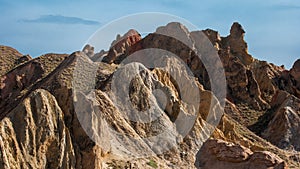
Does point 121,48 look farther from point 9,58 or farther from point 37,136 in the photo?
point 37,136

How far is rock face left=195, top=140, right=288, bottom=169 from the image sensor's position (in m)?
35.7

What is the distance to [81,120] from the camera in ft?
160

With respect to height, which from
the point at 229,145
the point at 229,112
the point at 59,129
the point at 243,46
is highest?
the point at 243,46

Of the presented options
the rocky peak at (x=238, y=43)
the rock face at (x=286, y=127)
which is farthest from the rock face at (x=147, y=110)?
the rocky peak at (x=238, y=43)

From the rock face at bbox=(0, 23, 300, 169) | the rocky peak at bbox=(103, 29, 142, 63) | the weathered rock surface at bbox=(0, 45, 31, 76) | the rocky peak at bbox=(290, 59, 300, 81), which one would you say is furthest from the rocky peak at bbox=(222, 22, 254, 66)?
the weathered rock surface at bbox=(0, 45, 31, 76)

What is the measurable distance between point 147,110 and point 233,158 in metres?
28.0

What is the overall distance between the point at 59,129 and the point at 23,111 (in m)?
2.72

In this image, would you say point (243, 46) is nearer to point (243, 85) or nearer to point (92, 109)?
point (243, 85)

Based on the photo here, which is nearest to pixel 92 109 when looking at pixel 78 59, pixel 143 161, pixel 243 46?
pixel 143 161

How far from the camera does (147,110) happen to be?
2510 inches

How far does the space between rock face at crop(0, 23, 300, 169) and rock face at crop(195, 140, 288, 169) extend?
0.05 meters

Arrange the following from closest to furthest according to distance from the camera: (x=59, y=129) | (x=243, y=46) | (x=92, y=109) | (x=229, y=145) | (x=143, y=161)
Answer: (x=229, y=145) < (x=59, y=129) < (x=92, y=109) < (x=143, y=161) < (x=243, y=46)

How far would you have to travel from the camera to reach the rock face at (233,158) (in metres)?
35.7

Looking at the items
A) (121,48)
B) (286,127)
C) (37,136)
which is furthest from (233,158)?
(121,48)
